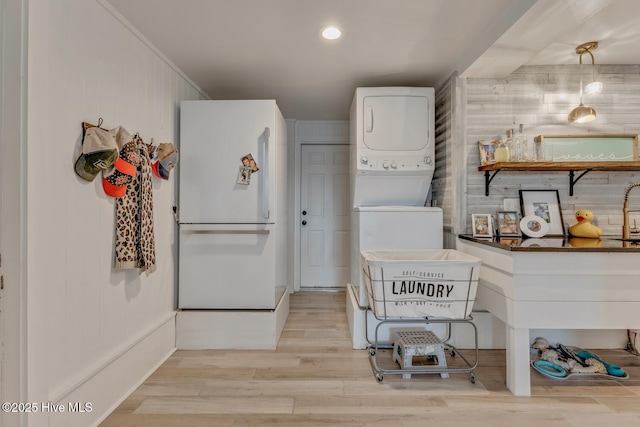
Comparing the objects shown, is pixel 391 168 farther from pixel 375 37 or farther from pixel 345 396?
pixel 345 396

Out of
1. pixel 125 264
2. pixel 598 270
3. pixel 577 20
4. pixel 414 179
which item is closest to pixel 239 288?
pixel 125 264

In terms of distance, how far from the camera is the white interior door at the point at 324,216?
158 inches

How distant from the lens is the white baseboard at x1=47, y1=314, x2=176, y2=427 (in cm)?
142

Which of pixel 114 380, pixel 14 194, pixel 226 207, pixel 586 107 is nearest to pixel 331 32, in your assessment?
pixel 226 207

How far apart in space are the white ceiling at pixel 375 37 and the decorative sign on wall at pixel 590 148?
554 millimetres

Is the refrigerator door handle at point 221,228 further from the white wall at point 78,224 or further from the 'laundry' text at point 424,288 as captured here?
the 'laundry' text at point 424,288

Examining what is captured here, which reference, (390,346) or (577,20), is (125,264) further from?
(577,20)

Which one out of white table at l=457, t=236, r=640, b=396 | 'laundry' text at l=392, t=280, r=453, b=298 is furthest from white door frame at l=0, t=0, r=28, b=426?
white table at l=457, t=236, r=640, b=396

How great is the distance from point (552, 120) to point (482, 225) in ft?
3.11

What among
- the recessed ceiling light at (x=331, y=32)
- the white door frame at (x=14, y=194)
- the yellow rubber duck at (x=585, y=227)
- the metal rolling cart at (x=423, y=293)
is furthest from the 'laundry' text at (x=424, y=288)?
the white door frame at (x=14, y=194)

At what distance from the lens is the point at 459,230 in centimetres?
244

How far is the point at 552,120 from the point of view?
241 cm

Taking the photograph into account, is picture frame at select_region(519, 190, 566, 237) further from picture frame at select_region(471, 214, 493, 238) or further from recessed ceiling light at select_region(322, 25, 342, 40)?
recessed ceiling light at select_region(322, 25, 342, 40)

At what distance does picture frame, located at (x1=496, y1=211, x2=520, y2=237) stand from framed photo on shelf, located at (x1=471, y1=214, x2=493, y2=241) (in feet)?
0.25
